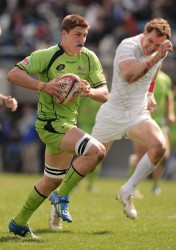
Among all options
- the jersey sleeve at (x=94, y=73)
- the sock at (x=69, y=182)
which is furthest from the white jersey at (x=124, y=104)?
the sock at (x=69, y=182)

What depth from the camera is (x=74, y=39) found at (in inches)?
324

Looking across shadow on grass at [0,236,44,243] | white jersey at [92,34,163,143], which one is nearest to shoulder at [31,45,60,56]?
white jersey at [92,34,163,143]

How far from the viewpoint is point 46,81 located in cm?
834

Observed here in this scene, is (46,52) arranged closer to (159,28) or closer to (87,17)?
(159,28)

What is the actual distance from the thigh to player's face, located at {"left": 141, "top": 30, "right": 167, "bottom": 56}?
2.66 feet

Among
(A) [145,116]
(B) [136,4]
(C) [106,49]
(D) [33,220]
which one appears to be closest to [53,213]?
(D) [33,220]

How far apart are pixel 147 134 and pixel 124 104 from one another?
2.12 ft

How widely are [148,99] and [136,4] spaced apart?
1323 cm

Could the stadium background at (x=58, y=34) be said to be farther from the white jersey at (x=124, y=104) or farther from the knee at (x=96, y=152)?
the knee at (x=96, y=152)

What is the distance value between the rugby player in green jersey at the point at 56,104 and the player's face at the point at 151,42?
39.0 inches

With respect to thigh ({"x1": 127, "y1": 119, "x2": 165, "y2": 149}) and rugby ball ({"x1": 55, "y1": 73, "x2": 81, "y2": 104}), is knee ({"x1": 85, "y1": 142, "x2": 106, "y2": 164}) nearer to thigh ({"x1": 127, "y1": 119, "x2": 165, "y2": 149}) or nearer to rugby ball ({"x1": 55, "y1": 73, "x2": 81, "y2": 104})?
rugby ball ({"x1": 55, "y1": 73, "x2": 81, "y2": 104})

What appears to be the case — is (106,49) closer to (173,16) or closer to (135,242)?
(173,16)

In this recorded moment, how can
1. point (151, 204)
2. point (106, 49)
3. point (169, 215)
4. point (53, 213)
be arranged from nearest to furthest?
point (53, 213) → point (169, 215) → point (151, 204) → point (106, 49)

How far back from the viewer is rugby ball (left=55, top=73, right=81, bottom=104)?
26.1 feet
